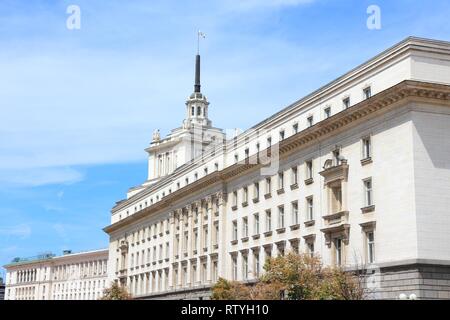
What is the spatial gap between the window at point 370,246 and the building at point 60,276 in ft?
291

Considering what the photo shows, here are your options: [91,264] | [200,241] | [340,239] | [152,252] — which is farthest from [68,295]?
[340,239]

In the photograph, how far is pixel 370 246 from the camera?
45.6 metres

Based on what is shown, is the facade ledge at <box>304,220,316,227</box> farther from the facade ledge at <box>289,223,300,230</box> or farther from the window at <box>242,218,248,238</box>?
the window at <box>242,218,248,238</box>

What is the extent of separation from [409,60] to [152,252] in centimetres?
5609

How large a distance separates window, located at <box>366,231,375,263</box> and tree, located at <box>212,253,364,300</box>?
5.25 feet

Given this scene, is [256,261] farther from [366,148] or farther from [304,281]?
[366,148]

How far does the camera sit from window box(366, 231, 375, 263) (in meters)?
45.2

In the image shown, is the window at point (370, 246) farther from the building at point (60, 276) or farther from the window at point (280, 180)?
the building at point (60, 276)

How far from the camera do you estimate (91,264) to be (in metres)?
142

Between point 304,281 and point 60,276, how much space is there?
121281 mm

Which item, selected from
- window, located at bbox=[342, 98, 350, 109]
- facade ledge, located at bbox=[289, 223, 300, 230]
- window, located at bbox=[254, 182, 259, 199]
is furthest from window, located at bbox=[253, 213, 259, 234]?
window, located at bbox=[342, 98, 350, 109]
